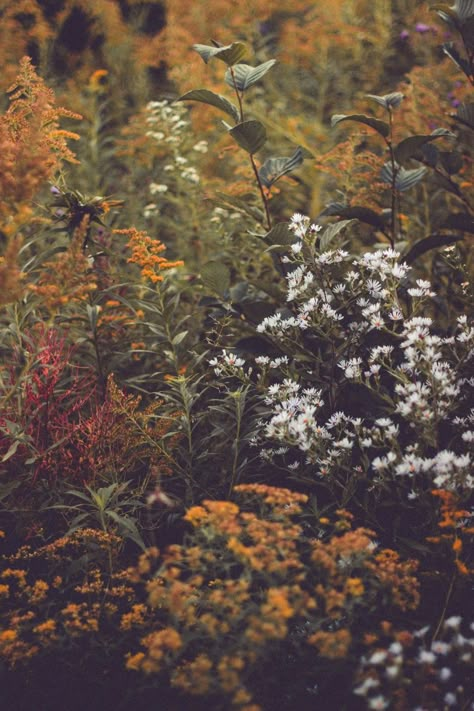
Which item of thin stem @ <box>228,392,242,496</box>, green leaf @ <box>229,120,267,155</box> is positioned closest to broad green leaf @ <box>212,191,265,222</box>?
green leaf @ <box>229,120,267,155</box>

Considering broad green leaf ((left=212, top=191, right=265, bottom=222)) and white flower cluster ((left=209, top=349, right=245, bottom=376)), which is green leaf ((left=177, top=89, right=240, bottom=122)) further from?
white flower cluster ((left=209, top=349, right=245, bottom=376))

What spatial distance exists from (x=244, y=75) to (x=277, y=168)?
0.31 metres

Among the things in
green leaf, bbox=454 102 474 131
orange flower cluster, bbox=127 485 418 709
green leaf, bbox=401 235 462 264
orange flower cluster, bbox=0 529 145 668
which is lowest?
orange flower cluster, bbox=0 529 145 668

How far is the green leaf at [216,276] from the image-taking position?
218 cm

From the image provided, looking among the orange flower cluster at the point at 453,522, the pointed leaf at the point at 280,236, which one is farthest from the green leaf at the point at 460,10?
the orange flower cluster at the point at 453,522

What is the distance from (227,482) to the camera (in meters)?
1.98

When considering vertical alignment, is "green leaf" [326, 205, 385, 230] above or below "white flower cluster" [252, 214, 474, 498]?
above

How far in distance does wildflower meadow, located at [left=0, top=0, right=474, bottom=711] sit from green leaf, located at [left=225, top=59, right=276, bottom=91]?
0.6 inches

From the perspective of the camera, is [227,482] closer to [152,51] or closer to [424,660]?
[424,660]

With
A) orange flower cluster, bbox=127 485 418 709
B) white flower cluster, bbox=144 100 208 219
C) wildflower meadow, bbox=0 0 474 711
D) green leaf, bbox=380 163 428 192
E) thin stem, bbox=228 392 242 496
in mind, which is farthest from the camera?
white flower cluster, bbox=144 100 208 219

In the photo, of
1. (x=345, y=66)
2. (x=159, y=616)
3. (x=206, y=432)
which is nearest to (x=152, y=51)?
(x=345, y=66)

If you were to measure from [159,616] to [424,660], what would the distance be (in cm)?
73

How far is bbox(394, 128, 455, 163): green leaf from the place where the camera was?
6.92 ft

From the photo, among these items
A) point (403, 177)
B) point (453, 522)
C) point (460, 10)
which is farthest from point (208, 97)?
point (453, 522)
